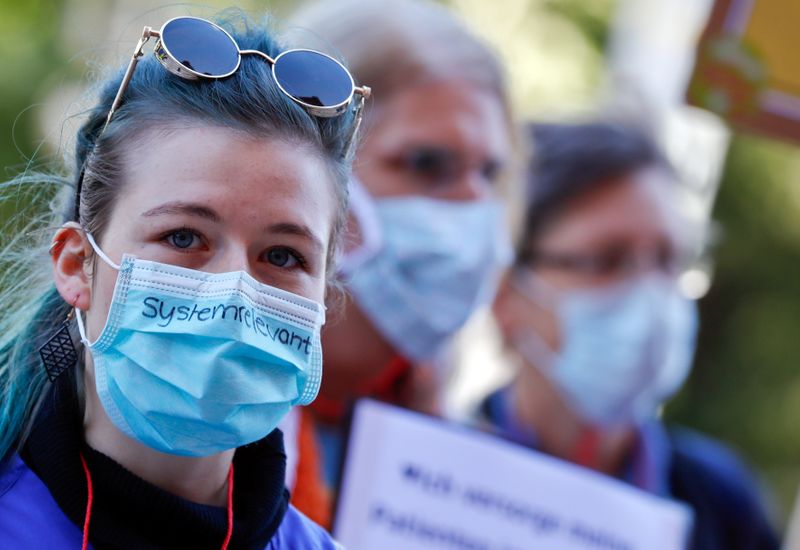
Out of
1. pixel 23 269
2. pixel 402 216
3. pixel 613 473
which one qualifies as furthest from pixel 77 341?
pixel 613 473

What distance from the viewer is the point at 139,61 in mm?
2135

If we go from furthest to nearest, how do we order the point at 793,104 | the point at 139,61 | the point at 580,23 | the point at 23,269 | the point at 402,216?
the point at 580,23 → the point at 793,104 → the point at 402,216 → the point at 23,269 → the point at 139,61

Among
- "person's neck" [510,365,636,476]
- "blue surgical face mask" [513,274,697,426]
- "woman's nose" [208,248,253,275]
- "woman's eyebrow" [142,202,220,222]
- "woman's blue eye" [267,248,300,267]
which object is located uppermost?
"woman's eyebrow" [142,202,220,222]

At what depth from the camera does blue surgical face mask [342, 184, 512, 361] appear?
4.23m

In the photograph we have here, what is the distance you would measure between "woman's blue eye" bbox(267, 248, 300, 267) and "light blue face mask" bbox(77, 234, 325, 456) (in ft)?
0.20

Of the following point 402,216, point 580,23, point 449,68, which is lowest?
point 580,23

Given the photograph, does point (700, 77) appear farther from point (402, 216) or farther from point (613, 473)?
point (613, 473)

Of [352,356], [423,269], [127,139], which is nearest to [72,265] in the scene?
[127,139]

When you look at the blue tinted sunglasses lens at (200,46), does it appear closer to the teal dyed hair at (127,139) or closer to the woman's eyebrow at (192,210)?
the teal dyed hair at (127,139)

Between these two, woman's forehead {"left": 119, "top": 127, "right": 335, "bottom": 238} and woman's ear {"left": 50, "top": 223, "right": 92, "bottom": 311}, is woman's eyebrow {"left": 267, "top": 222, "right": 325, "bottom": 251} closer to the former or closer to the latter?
woman's forehead {"left": 119, "top": 127, "right": 335, "bottom": 238}

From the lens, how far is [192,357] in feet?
6.40

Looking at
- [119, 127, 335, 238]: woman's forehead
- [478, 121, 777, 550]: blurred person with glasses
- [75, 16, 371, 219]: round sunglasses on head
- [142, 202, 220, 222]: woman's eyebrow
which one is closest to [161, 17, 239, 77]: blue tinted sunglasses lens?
[75, 16, 371, 219]: round sunglasses on head

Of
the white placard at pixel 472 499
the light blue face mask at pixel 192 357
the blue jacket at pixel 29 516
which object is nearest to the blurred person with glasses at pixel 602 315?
the white placard at pixel 472 499

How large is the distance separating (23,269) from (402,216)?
207cm
